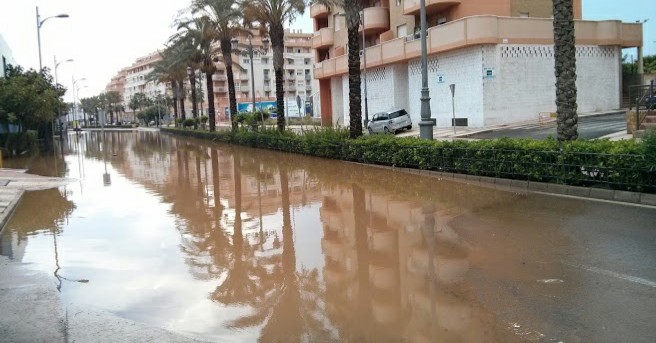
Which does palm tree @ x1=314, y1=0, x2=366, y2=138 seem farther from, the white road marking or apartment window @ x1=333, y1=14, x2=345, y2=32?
apartment window @ x1=333, y1=14, x2=345, y2=32

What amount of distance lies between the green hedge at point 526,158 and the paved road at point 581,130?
Answer: 7.86m

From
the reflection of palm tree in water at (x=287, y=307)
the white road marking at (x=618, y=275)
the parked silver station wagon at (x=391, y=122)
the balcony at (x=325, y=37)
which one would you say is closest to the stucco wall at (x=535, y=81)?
the parked silver station wagon at (x=391, y=122)

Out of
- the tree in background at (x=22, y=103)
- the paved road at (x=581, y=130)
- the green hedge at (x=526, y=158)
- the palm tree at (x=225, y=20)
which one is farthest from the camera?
the palm tree at (x=225, y=20)

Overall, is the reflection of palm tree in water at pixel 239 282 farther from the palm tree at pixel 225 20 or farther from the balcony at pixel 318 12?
the balcony at pixel 318 12

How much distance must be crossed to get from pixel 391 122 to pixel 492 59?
7333 mm

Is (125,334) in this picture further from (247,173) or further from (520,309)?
(247,173)

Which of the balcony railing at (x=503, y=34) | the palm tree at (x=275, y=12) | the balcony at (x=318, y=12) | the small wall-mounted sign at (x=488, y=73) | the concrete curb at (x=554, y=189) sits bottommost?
the concrete curb at (x=554, y=189)

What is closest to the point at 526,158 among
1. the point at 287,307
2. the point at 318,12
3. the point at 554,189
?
the point at 554,189

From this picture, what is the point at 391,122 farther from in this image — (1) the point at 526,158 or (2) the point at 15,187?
(2) the point at 15,187

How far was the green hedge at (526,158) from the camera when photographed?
1136cm

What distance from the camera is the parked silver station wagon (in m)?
36.3

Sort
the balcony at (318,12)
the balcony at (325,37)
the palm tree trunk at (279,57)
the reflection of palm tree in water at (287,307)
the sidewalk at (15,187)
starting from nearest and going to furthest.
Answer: the reflection of palm tree in water at (287,307)
the sidewalk at (15,187)
the palm tree trunk at (279,57)
the balcony at (325,37)
the balcony at (318,12)

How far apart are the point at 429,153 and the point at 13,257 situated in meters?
12.0

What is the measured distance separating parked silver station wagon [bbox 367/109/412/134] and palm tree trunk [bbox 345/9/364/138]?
12.1 m
